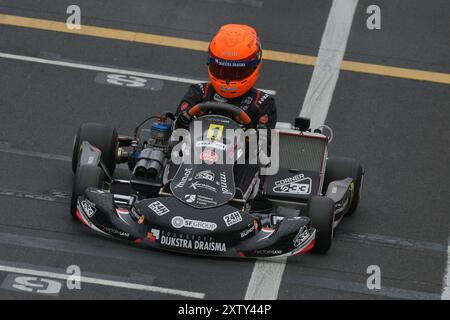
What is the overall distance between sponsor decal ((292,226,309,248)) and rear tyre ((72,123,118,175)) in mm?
2413

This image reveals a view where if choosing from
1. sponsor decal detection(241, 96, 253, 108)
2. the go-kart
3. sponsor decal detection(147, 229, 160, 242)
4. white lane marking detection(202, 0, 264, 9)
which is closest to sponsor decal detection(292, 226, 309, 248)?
the go-kart

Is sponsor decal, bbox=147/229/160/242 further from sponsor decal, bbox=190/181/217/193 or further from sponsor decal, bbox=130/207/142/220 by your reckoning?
sponsor decal, bbox=190/181/217/193

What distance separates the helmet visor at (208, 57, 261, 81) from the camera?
14.8m

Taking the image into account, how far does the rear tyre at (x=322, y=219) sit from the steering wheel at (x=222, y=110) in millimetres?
1158

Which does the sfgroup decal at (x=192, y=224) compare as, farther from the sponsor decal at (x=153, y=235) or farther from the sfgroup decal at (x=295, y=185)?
the sfgroup decal at (x=295, y=185)

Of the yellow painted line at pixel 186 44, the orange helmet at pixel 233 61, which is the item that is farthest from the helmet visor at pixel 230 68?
the yellow painted line at pixel 186 44

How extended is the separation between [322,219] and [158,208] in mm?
1521

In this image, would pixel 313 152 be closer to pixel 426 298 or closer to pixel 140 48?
pixel 426 298

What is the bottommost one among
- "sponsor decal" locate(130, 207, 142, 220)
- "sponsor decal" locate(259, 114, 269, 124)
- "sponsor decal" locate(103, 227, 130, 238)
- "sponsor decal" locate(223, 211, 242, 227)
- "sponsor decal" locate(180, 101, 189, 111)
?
"sponsor decal" locate(103, 227, 130, 238)

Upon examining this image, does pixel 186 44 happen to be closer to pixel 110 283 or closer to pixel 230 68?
pixel 230 68

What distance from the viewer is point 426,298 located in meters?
13.5
